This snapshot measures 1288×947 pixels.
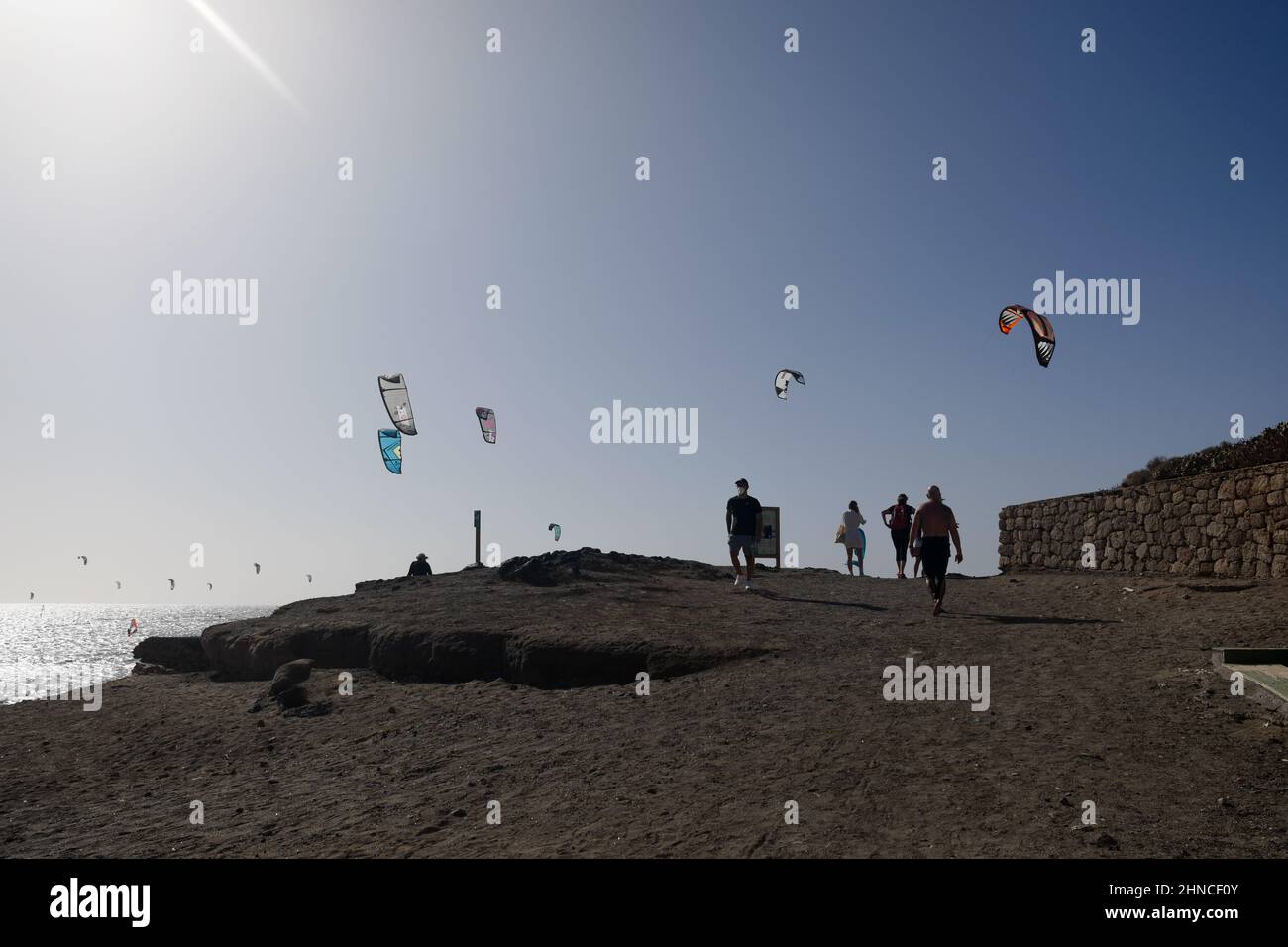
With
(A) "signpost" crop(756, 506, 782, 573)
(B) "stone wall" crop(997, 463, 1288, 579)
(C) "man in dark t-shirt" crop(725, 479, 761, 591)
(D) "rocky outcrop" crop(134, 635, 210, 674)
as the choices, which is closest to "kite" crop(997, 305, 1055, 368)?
(B) "stone wall" crop(997, 463, 1288, 579)

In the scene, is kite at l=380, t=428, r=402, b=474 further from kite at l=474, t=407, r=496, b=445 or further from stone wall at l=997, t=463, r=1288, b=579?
stone wall at l=997, t=463, r=1288, b=579

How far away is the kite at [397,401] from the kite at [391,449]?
449 mm

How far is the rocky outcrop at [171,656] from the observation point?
16344 millimetres

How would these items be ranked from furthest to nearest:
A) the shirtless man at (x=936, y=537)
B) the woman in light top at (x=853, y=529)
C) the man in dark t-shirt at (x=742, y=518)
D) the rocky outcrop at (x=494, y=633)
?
the woman in light top at (x=853, y=529) → the man in dark t-shirt at (x=742, y=518) → the shirtless man at (x=936, y=537) → the rocky outcrop at (x=494, y=633)

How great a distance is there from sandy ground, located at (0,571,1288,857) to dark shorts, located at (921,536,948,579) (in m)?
0.76

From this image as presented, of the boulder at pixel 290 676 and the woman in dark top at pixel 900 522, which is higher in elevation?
the woman in dark top at pixel 900 522

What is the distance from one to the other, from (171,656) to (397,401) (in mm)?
13158

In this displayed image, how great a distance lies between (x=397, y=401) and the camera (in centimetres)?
2858

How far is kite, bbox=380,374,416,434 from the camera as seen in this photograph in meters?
28.5

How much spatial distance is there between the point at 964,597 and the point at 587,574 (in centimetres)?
670

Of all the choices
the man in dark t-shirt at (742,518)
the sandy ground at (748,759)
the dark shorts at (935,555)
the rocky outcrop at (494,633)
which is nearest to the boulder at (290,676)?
the sandy ground at (748,759)

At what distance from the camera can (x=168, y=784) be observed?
8109 mm

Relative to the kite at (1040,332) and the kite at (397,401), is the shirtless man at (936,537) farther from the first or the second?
the kite at (397,401)
